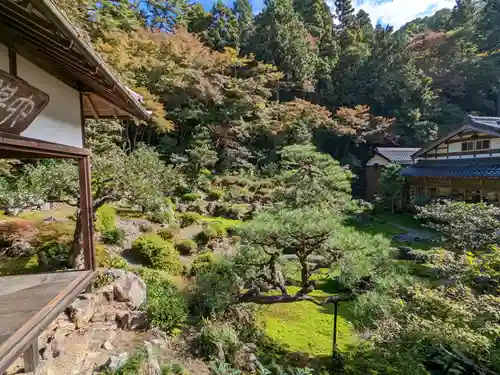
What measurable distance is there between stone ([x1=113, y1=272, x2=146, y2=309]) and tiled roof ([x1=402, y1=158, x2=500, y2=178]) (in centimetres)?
1363

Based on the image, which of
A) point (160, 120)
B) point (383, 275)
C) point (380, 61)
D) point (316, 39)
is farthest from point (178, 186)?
point (380, 61)

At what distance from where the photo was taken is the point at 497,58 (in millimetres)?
24234

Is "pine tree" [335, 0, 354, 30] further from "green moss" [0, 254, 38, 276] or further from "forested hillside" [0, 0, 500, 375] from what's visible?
"green moss" [0, 254, 38, 276]

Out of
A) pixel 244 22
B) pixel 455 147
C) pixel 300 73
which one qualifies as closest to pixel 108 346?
pixel 455 147

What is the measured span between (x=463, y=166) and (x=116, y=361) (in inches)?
625

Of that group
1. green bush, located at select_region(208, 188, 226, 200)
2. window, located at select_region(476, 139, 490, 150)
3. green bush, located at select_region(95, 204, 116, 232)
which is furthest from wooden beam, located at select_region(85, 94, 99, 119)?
window, located at select_region(476, 139, 490, 150)

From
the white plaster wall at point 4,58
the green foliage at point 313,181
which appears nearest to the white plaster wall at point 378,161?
the green foliage at point 313,181

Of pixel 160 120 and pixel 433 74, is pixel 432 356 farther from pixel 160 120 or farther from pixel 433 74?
pixel 433 74

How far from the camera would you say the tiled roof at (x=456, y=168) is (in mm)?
12485

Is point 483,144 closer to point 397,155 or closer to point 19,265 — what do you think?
point 397,155

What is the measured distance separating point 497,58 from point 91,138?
30785 millimetres

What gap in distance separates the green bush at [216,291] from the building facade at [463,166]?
38.9 feet

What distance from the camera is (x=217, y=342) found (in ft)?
16.8

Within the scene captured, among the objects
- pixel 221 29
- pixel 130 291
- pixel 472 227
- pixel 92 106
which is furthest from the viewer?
pixel 221 29
